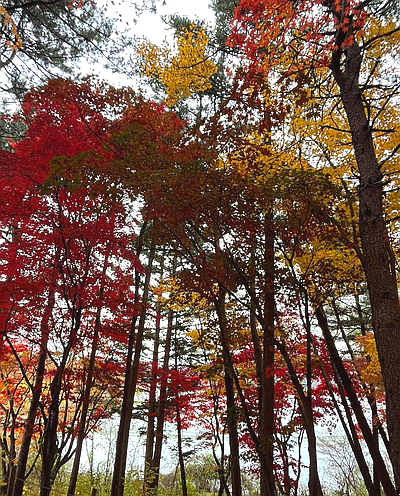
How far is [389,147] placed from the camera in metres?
4.91

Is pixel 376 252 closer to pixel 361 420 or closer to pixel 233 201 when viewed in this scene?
pixel 233 201

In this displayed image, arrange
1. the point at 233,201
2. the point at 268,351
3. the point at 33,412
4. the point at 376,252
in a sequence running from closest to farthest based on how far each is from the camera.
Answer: the point at 376,252 → the point at 233,201 → the point at 268,351 → the point at 33,412

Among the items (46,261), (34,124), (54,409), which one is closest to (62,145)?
(34,124)

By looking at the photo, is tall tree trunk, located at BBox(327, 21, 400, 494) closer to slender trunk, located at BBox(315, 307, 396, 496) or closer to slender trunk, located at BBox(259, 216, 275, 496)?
slender trunk, located at BBox(259, 216, 275, 496)

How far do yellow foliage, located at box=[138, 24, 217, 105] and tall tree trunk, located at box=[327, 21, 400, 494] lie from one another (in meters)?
2.78

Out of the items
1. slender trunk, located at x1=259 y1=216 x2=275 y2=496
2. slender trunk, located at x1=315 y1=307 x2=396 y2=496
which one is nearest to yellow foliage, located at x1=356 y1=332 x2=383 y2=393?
slender trunk, located at x1=315 y1=307 x2=396 y2=496

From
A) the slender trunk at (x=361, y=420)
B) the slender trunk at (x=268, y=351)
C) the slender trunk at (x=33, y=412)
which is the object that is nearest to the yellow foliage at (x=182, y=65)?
the slender trunk at (x=268, y=351)

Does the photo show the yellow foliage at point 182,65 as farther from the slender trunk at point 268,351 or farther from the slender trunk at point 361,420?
the slender trunk at point 361,420

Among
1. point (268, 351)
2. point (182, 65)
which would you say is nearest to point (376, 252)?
point (268, 351)

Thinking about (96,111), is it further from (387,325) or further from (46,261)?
(387,325)

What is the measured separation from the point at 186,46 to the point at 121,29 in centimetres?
121

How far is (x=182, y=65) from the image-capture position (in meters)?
5.96

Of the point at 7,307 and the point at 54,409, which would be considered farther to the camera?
the point at 7,307

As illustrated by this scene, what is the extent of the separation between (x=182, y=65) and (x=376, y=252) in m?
4.71
